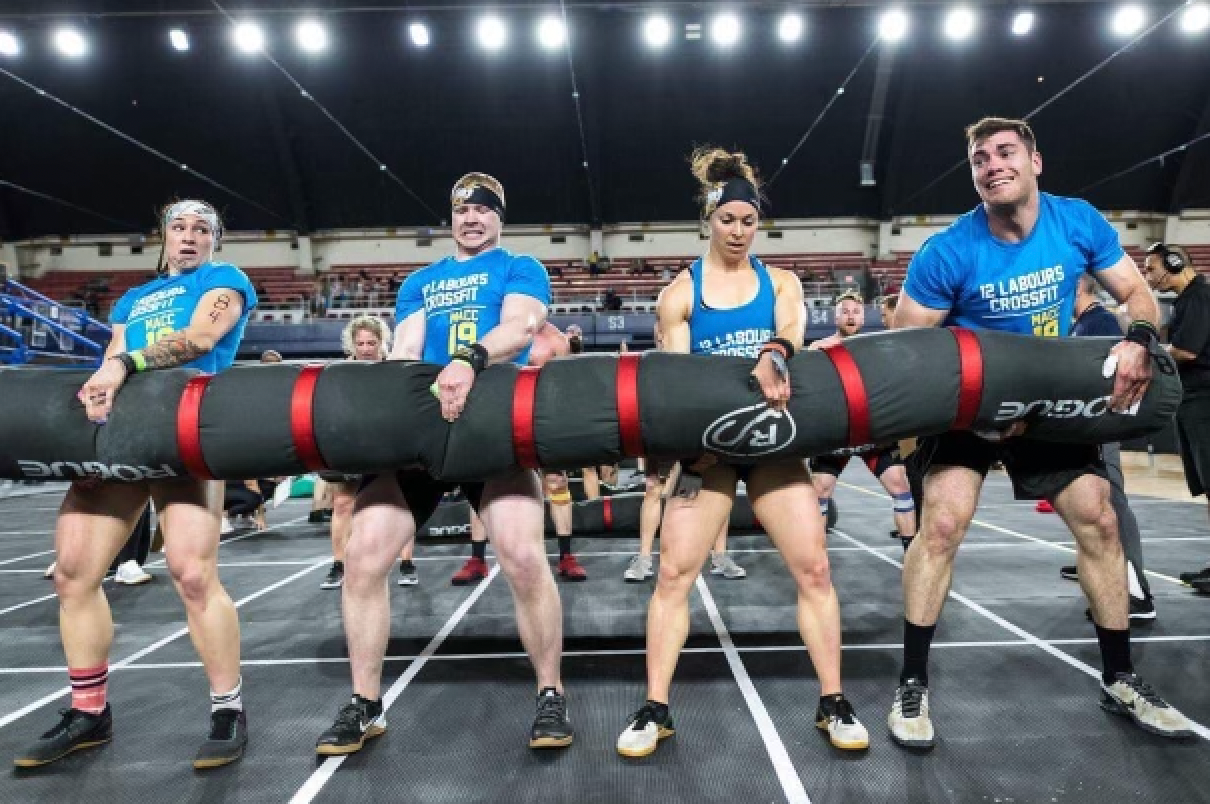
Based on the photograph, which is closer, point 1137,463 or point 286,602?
point 286,602

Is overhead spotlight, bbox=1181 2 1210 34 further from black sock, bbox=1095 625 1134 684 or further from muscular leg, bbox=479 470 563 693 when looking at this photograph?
muscular leg, bbox=479 470 563 693

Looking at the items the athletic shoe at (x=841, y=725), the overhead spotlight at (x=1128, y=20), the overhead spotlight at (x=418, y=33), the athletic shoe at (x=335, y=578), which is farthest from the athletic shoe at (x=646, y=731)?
the overhead spotlight at (x=1128, y=20)

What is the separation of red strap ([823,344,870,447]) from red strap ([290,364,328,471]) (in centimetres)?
154

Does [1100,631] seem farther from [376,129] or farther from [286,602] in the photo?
[376,129]

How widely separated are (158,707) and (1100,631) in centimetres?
336

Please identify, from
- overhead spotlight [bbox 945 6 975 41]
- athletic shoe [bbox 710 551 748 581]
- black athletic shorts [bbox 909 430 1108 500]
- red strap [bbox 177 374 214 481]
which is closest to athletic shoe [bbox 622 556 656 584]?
athletic shoe [bbox 710 551 748 581]

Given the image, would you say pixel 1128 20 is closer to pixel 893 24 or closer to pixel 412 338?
pixel 893 24

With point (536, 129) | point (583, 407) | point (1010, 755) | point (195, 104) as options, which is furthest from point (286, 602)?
point (195, 104)

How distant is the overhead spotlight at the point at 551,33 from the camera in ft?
55.1

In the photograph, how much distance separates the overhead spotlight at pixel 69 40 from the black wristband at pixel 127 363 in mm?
19067

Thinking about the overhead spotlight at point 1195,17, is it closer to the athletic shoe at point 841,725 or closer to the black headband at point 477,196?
the black headband at point 477,196

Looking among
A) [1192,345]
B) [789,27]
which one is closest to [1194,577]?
[1192,345]

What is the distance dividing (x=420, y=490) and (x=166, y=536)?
79cm

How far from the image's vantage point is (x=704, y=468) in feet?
7.73
